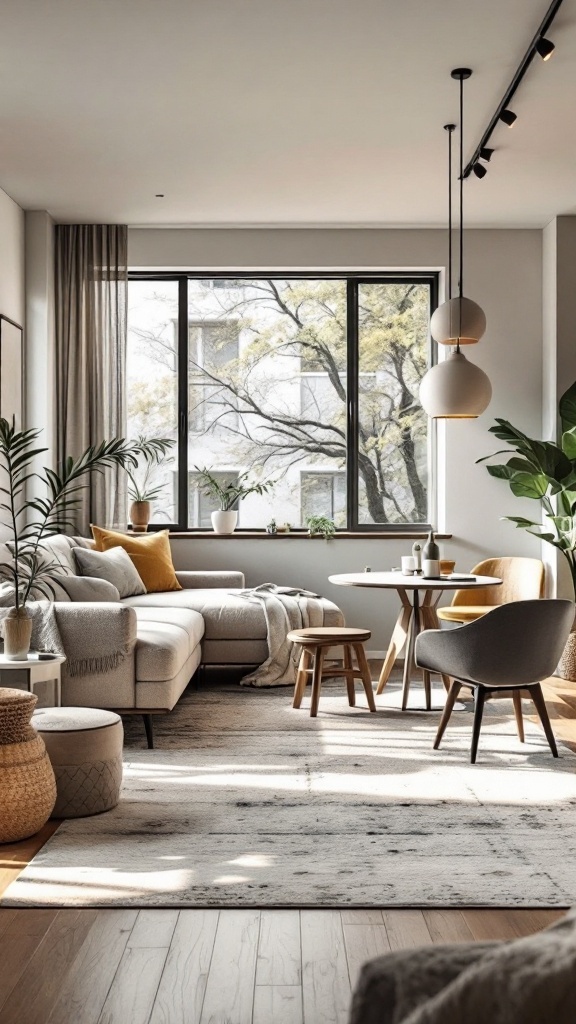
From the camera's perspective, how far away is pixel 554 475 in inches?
245

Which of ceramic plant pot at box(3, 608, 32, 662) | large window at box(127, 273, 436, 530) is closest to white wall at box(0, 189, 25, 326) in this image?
large window at box(127, 273, 436, 530)

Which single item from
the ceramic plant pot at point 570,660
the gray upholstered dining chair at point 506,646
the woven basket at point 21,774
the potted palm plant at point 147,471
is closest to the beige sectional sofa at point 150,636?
the potted palm plant at point 147,471

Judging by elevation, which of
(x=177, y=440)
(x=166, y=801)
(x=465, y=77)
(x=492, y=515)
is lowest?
(x=166, y=801)

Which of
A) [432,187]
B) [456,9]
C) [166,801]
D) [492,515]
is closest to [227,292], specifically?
[432,187]

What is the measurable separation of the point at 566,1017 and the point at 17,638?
342 centimetres

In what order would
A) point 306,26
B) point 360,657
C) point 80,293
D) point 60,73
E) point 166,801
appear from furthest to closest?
point 80,293 → point 360,657 → point 60,73 → point 306,26 → point 166,801

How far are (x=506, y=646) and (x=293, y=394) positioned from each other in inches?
135

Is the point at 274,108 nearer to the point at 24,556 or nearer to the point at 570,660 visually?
the point at 24,556

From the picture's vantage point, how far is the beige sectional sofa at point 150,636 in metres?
4.27

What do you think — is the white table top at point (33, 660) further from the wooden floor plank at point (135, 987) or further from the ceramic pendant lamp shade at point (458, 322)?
the ceramic pendant lamp shade at point (458, 322)

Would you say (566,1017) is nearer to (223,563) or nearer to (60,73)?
(60,73)

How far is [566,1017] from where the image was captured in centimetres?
74

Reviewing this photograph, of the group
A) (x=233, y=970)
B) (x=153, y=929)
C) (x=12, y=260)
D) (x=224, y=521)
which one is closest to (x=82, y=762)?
(x=153, y=929)

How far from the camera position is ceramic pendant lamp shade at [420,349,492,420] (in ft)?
15.3
